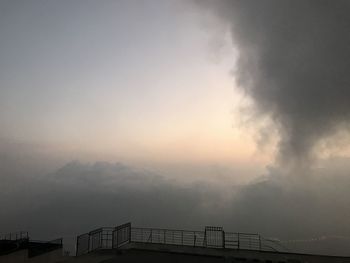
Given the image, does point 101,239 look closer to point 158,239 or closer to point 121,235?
point 121,235

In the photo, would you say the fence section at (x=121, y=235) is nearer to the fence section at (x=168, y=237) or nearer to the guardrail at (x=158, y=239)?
the guardrail at (x=158, y=239)

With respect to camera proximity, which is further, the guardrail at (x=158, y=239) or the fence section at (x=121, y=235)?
the fence section at (x=121, y=235)

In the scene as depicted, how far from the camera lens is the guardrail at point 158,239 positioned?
29734mm

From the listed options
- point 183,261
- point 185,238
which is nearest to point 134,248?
point 185,238

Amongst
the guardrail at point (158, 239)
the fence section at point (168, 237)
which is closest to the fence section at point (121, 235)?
the guardrail at point (158, 239)

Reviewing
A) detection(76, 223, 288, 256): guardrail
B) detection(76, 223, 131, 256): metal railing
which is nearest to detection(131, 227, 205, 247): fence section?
detection(76, 223, 288, 256): guardrail

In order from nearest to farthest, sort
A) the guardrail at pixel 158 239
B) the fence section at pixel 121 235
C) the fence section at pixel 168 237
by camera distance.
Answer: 1. the guardrail at pixel 158 239
2. the fence section at pixel 121 235
3. the fence section at pixel 168 237

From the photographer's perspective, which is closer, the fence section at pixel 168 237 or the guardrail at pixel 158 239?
the guardrail at pixel 158 239

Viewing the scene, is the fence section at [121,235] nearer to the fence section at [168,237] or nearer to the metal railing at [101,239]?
the metal railing at [101,239]

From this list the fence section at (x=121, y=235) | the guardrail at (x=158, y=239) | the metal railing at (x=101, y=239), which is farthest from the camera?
the fence section at (x=121, y=235)

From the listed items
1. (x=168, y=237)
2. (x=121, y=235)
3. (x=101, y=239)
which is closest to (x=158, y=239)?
(x=168, y=237)

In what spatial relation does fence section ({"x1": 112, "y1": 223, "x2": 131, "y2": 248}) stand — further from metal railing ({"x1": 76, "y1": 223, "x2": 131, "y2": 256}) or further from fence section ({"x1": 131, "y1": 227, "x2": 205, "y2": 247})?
fence section ({"x1": 131, "y1": 227, "x2": 205, "y2": 247})

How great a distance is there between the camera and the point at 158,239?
33156 millimetres

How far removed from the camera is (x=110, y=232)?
31438 mm
